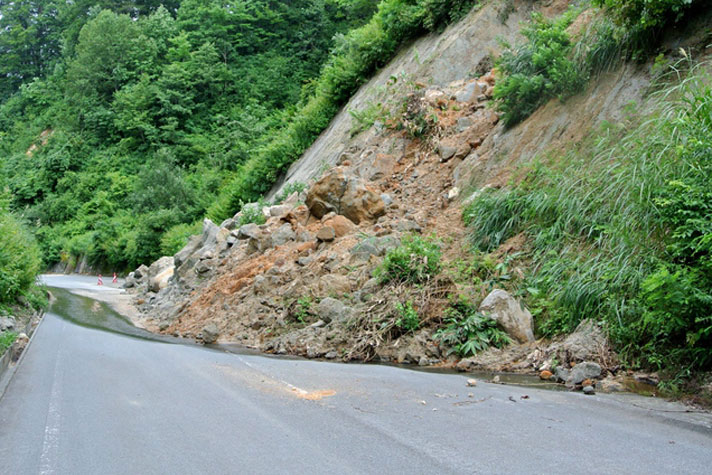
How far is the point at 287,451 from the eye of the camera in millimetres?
4762

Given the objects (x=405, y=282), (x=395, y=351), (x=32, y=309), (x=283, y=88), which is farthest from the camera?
(x=283, y=88)

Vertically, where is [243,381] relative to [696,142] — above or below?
below

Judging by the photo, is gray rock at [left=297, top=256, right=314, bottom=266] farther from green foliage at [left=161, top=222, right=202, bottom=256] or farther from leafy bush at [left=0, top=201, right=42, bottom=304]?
green foliage at [left=161, top=222, right=202, bottom=256]

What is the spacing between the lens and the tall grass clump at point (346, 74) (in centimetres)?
2070

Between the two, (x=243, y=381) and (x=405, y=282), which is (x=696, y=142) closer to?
(x=405, y=282)

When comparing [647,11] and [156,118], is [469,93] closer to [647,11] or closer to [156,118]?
[647,11]

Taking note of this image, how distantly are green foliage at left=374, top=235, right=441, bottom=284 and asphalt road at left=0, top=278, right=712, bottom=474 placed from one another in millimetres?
2611

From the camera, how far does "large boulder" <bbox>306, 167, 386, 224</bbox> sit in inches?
577

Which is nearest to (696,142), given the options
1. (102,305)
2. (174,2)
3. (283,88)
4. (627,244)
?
(627,244)

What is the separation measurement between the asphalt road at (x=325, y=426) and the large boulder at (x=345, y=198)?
6.60m

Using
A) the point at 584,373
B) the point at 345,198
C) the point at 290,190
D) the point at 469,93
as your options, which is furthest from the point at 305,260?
the point at 584,373

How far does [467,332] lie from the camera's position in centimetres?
930

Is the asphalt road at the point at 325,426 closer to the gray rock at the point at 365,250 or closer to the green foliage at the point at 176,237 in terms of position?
the gray rock at the point at 365,250

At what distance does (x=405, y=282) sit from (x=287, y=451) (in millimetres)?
6164
